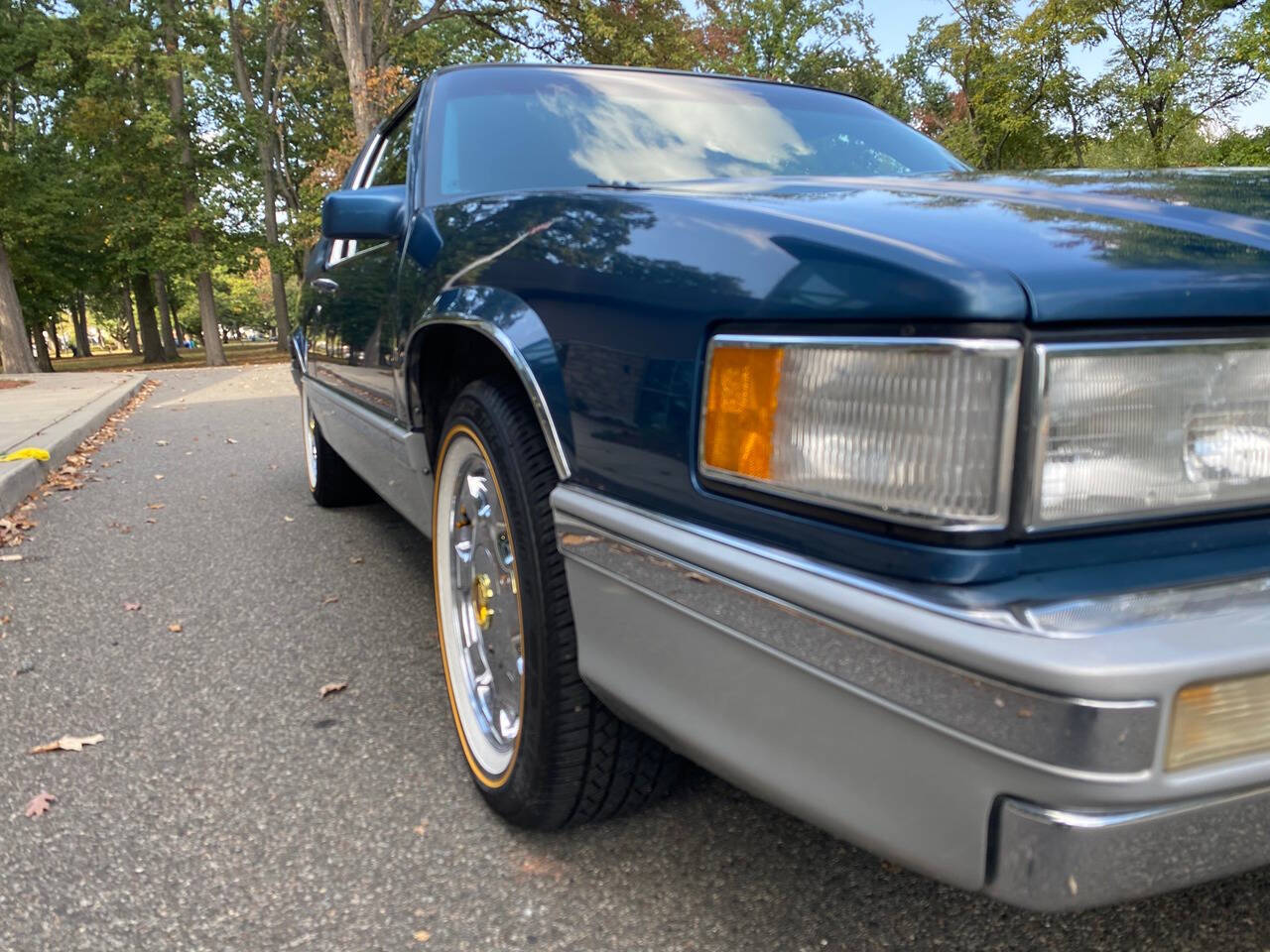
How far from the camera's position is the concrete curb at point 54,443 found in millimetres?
4886

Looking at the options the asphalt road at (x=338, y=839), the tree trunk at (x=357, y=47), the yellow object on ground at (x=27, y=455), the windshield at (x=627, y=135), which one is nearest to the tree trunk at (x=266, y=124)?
the tree trunk at (x=357, y=47)

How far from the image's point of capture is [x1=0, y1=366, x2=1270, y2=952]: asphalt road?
5.28 feet

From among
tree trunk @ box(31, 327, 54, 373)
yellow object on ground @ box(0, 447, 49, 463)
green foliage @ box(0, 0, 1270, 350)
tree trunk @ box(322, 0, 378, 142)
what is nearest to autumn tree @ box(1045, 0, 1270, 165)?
green foliage @ box(0, 0, 1270, 350)

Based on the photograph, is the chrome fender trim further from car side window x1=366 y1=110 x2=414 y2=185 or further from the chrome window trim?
car side window x1=366 y1=110 x2=414 y2=185

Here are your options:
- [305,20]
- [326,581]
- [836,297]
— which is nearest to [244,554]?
[326,581]

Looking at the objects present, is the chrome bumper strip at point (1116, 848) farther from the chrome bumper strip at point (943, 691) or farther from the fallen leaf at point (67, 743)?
the fallen leaf at point (67, 743)

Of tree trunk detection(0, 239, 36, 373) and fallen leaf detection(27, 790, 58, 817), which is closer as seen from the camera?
fallen leaf detection(27, 790, 58, 817)

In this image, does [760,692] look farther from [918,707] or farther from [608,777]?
[608,777]

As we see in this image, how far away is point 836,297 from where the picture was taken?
3.67ft

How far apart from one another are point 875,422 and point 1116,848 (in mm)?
495

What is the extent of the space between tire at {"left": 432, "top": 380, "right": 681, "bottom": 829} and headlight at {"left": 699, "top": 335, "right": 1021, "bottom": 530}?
0.52m

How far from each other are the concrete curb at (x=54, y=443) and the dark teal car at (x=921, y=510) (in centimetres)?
425

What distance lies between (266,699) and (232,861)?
78 cm

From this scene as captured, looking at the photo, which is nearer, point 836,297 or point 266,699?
point 836,297
